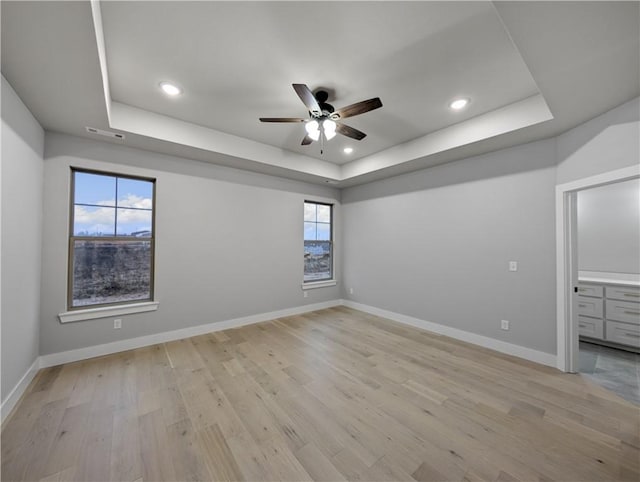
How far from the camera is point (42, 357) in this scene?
8.86 feet

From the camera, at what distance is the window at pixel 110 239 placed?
3.00 meters

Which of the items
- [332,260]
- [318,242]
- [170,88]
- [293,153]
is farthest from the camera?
[332,260]

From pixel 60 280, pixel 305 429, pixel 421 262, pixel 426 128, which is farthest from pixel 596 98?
pixel 60 280

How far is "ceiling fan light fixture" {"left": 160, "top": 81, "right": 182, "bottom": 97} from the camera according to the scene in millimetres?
2455

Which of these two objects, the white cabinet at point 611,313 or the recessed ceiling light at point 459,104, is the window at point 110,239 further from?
the white cabinet at point 611,313

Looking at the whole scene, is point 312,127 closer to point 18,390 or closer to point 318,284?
point 318,284

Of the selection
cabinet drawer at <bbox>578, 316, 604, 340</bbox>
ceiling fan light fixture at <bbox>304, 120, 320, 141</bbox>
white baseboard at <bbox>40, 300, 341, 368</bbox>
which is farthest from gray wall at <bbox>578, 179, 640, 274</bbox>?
white baseboard at <bbox>40, 300, 341, 368</bbox>

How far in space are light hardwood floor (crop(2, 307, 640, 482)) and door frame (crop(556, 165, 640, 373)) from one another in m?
0.28

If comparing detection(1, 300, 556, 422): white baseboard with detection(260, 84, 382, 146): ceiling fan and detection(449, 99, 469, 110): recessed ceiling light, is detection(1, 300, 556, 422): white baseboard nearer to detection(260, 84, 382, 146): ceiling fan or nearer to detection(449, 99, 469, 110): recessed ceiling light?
detection(449, 99, 469, 110): recessed ceiling light

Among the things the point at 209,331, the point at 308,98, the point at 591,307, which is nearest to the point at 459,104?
the point at 308,98

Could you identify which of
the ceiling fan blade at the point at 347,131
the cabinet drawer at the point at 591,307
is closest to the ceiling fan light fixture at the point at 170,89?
the ceiling fan blade at the point at 347,131

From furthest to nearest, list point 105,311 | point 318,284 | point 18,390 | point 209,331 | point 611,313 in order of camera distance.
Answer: point 318,284 < point 209,331 < point 611,313 < point 105,311 < point 18,390

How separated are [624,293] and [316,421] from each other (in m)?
4.22

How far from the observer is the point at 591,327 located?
11.3ft
